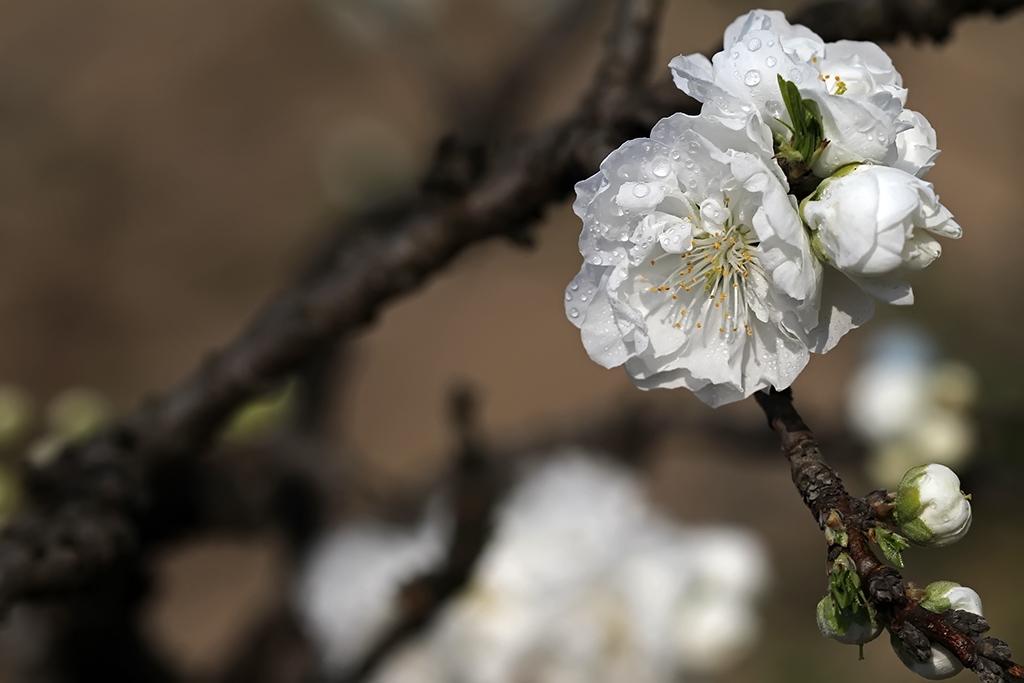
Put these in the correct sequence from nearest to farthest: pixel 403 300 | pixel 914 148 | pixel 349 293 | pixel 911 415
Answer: pixel 914 148, pixel 349 293, pixel 911 415, pixel 403 300

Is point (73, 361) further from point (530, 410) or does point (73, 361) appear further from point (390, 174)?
point (390, 174)

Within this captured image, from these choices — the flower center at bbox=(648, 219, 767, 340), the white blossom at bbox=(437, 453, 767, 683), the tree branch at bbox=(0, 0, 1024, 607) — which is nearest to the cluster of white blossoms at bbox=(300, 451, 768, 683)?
the white blossom at bbox=(437, 453, 767, 683)

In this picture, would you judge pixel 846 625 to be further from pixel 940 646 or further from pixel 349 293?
pixel 349 293

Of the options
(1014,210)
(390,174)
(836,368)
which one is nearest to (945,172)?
(1014,210)

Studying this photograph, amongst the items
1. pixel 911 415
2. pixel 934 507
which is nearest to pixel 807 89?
pixel 934 507

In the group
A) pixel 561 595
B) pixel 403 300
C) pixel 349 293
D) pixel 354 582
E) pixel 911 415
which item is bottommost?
pixel 911 415

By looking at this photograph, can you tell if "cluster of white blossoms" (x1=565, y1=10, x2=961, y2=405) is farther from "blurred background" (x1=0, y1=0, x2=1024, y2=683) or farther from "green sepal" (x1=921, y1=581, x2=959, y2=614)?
"blurred background" (x1=0, y1=0, x2=1024, y2=683)

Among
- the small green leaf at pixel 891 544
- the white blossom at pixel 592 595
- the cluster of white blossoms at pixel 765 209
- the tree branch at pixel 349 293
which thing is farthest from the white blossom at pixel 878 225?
the white blossom at pixel 592 595

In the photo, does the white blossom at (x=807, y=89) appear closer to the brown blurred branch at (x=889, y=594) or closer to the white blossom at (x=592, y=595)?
the brown blurred branch at (x=889, y=594)
